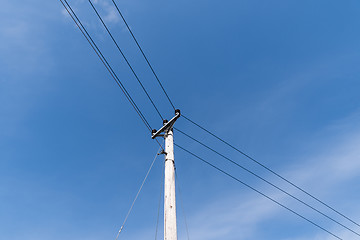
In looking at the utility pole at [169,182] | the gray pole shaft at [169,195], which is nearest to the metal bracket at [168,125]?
the utility pole at [169,182]

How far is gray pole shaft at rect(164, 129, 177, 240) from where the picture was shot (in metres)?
6.02

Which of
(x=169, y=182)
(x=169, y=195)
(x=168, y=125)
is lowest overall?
(x=169, y=195)

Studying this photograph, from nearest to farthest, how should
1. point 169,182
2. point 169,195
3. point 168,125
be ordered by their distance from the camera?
point 169,195, point 169,182, point 168,125

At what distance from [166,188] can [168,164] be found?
816 mm

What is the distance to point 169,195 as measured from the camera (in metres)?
6.65

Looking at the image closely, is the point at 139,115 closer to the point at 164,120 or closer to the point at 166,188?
the point at 164,120

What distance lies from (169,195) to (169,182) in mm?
405

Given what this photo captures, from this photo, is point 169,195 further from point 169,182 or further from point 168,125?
point 168,125

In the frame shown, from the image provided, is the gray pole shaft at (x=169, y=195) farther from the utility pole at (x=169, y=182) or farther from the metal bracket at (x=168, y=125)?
the metal bracket at (x=168, y=125)

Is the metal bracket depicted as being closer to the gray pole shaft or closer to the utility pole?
the utility pole

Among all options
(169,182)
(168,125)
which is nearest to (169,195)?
(169,182)

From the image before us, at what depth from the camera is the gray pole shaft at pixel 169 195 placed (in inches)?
237

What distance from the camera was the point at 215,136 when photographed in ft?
40.0

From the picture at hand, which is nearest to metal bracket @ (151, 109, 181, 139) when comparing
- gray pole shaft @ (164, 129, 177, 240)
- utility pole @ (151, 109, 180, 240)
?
utility pole @ (151, 109, 180, 240)
